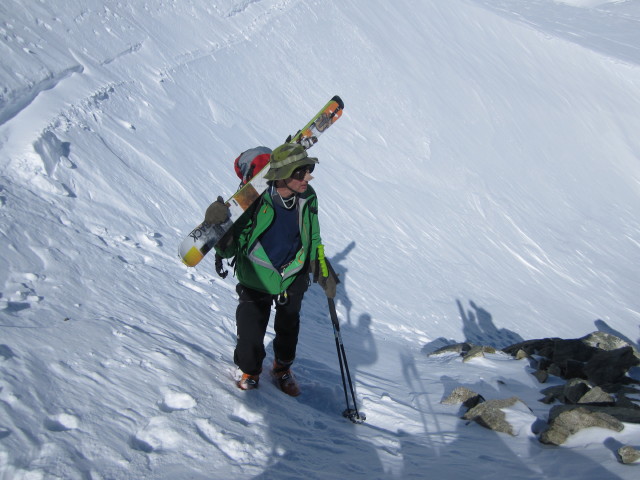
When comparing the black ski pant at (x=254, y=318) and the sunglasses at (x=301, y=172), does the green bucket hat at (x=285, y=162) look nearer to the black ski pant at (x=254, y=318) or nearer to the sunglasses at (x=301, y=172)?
the sunglasses at (x=301, y=172)

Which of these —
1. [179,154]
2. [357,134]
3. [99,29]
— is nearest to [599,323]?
[357,134]

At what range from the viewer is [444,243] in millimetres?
11156

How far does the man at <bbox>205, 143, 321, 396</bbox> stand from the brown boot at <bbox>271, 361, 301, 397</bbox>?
37cm

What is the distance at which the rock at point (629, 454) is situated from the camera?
299cm

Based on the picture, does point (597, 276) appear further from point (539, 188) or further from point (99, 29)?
point (99, 29)

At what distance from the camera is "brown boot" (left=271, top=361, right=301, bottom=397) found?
4039mm

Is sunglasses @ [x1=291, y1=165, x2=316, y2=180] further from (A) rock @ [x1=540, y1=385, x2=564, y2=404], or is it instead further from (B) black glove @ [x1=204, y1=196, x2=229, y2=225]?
(A) rock @ [x1=540, y1=385, x2=564, y2=404]

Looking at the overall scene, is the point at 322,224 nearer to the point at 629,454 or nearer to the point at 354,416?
the point at 354,416

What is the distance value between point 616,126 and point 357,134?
12.7m

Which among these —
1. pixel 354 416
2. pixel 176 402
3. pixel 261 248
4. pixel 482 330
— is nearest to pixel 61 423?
pixel 176 402

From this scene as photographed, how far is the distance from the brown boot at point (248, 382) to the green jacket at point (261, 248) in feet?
2.00

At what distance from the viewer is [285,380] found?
4070 millimetres

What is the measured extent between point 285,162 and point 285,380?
67.1 inches

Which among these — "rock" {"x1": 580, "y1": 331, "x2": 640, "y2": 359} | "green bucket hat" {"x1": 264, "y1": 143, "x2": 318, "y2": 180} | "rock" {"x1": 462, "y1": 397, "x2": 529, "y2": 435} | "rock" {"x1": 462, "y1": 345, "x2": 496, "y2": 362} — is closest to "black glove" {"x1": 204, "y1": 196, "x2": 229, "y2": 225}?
"green bucket hat" {"x1": 264, "y1": 143, "x2": 318, "y2": 180}
